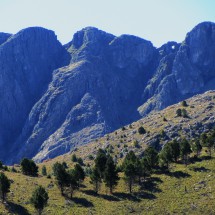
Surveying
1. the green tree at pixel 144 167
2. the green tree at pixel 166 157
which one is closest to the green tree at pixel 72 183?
the green tree at pixel 144 167

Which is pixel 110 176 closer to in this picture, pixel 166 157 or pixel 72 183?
pixel 72 183

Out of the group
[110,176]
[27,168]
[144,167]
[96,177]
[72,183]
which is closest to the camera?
[72,183]

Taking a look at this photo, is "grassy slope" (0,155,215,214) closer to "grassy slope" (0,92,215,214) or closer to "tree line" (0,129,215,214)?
"grassy slope" (0,92,215,214)

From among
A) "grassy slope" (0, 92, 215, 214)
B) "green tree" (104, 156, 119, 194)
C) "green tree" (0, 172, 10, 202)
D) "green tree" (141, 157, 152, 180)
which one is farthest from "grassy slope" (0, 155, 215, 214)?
"green tree" (141, 157, 152, 180)

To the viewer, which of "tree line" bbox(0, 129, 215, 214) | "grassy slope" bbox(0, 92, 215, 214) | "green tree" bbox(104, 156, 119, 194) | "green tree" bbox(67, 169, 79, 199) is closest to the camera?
"grassy slope" bbox(0, 92, 215, 214)

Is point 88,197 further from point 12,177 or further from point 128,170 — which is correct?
point 12,177

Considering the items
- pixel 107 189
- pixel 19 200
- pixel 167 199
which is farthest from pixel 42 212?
pixel 167 199

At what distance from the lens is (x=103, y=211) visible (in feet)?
320

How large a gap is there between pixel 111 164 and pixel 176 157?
99.3ft

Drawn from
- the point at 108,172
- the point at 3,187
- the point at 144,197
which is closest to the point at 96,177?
the point at 108,172

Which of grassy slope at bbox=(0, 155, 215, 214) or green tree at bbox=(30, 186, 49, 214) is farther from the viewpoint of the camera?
grassy slope at bbox=(0, 155, 215, 214)

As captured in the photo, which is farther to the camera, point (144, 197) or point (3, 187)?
point (144, 197)

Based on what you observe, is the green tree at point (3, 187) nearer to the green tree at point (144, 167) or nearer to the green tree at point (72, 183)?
the green tree at point (72, 183)

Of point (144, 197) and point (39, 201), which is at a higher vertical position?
point (39, 201)
